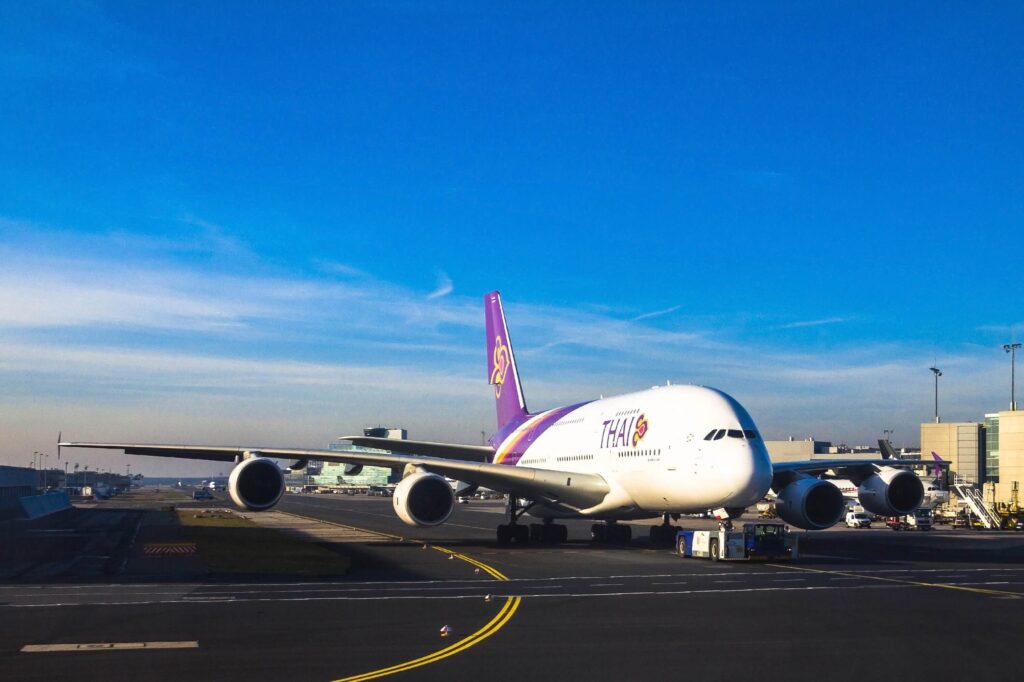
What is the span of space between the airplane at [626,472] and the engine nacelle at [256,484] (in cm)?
4

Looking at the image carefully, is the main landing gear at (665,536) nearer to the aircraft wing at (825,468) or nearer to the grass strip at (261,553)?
the aircraft wing at (825,468)

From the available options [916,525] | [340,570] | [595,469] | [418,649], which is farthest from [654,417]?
[916,525]

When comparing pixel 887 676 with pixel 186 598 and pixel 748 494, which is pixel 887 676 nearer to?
pixel 186 598

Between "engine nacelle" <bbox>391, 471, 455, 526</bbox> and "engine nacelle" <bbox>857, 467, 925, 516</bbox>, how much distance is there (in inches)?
612

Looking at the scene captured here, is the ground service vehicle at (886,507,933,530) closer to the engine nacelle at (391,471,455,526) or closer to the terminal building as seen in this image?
the engine nacelle at (391,471,455,526)

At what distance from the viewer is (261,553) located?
35781 mm

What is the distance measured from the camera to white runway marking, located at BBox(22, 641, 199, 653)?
50.0ft

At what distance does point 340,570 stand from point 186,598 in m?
Result: 7.28

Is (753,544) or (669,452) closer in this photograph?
(753,544)

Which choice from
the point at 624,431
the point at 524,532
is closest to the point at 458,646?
the point at 624,431

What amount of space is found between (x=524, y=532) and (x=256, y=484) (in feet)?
36.8

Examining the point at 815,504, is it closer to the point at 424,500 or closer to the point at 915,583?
the point at 915,583

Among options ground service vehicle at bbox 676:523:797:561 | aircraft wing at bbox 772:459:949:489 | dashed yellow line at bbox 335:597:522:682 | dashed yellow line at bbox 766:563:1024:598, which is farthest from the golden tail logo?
dashed yellow line at bbox 335:597:522:682

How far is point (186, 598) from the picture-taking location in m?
21.9
